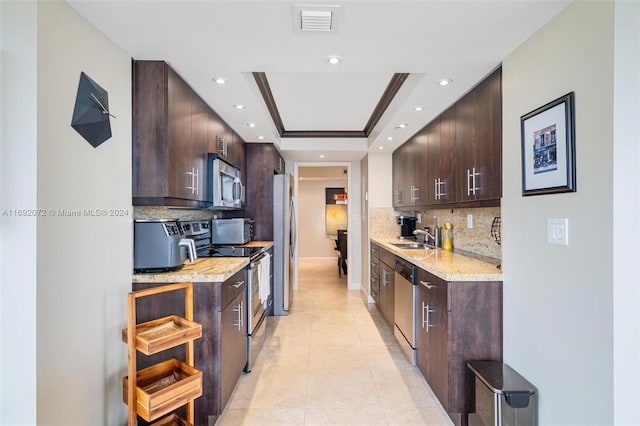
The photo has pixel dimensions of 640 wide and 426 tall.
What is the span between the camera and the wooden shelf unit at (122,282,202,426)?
148cm

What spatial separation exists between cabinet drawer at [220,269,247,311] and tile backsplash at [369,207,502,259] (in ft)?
6.91

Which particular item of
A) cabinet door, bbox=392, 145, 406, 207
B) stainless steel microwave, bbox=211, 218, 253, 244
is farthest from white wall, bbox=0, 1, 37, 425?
cabinet door, bbox=392, 145, 406, 207

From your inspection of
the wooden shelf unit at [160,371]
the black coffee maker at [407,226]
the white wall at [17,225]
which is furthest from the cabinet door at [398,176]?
the white wall at [17,225]

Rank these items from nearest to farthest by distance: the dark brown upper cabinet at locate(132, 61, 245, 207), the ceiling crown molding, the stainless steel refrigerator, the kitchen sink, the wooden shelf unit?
the wooden shelf unit < the dark brown upper cabinet at locate(132, 61, 245, 207) < the ceiling crown molding < the kitchen sink < the stainless steel refrigerator

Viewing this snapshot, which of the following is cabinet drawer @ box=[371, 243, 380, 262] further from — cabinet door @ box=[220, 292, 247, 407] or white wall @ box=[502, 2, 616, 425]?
white wall @ box=[502, 2, 616, 425]

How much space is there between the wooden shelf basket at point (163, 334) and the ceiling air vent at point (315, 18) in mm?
1660

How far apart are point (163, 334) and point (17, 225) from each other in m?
0.81

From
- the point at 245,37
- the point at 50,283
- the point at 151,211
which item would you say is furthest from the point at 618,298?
the point at 151,211

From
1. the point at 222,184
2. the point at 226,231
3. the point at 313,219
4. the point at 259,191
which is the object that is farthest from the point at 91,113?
the point at 313,219

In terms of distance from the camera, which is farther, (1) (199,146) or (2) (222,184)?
(2) (222,184)

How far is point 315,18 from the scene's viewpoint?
4.70ft

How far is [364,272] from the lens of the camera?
497cm

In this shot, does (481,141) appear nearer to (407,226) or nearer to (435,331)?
(435,331)

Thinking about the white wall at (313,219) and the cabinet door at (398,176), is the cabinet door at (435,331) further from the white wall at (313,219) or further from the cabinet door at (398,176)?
the white wall at (313,219)
